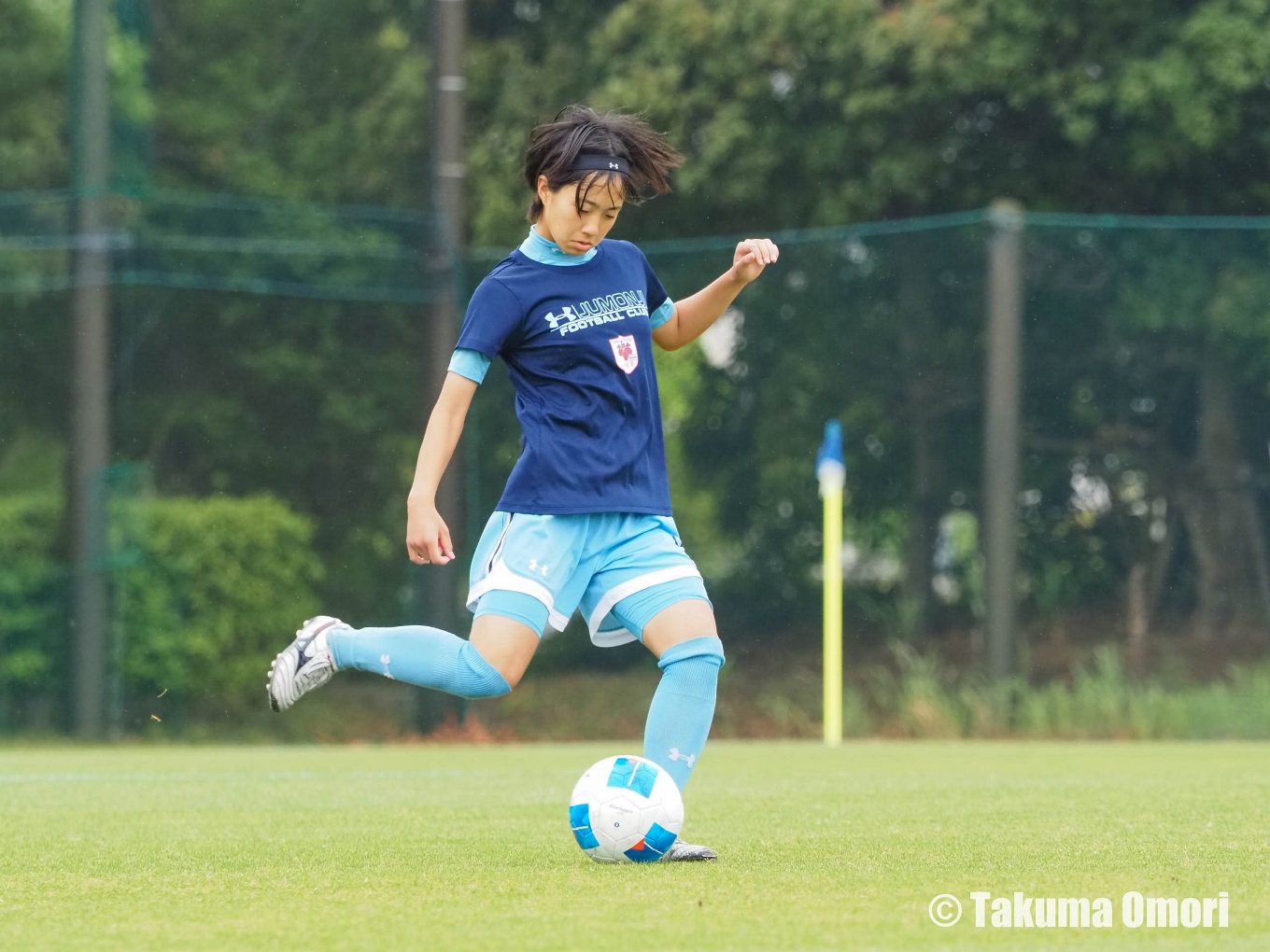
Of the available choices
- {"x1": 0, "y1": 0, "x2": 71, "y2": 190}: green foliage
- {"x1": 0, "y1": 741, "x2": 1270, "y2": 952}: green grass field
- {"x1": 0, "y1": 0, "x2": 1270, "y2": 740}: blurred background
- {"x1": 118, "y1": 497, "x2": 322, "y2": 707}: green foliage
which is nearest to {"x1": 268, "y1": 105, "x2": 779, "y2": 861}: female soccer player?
{"x1": 0, "y1": 741, "x2": 1270, "y2": 952}: green grass field

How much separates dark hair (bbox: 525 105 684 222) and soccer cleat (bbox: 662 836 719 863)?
141 cm

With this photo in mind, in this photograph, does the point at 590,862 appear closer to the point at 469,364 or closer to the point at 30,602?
the point at 469,364

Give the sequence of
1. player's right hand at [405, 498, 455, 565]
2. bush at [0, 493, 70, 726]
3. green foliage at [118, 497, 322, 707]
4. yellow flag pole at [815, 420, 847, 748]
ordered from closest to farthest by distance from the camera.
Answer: player's right hand at [405, 498, 455, 565] < yellow flag pole at [815, 420, 847, 748] < bush at [0, 493, 70, 726] < green foliage at [118, 497, 322, 707]

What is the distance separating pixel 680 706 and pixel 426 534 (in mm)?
671

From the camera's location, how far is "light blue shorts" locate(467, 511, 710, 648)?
411 centimetres

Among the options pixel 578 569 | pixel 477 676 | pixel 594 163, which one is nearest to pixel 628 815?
pixel 477 676

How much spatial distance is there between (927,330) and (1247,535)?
6.75 ft

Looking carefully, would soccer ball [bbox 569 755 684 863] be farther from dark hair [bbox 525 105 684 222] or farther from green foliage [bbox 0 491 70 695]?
green foliage [bbox 0 491 70 695]

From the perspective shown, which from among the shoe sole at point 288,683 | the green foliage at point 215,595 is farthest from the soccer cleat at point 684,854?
the green foliage at point 215,595

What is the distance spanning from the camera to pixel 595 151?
415 centimetres

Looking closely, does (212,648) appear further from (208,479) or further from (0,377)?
(0,377)

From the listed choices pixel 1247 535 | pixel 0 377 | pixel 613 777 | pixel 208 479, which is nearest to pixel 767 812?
→ pixel 613 777

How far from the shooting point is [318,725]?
35.6 feet

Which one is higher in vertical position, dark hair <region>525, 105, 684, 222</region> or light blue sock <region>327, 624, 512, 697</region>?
dark hair <region>525, 105, 684, 222</region>
